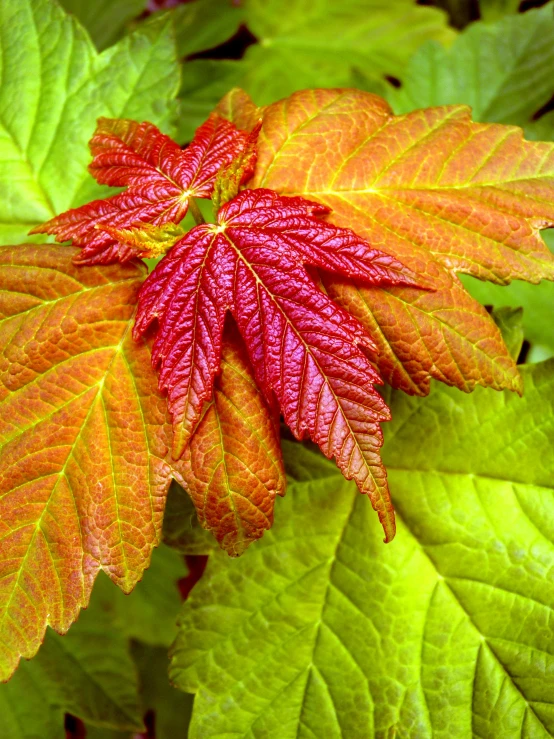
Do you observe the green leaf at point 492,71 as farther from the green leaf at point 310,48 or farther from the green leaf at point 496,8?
the green leaf at point 496,8

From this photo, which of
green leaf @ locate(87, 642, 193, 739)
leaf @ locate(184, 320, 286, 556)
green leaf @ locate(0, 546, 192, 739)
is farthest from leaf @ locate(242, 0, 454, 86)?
green leaf @ locate(87, 642, 193, 739)

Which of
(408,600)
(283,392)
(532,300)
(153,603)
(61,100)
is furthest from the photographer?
(153,603)

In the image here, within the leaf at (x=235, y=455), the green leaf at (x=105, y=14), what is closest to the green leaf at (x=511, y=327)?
the leaf at (x=235, y=455)

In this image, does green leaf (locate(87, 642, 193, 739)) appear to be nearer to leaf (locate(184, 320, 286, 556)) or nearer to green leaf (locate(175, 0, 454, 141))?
leaf (locate(184, 320, 286, 556))

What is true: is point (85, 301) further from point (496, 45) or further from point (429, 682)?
point (496, 45)

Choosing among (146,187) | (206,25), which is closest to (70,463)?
(146,187)

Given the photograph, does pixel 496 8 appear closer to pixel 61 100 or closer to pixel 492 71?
pixel 492 71

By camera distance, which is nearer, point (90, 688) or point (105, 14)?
point (90, 688)
